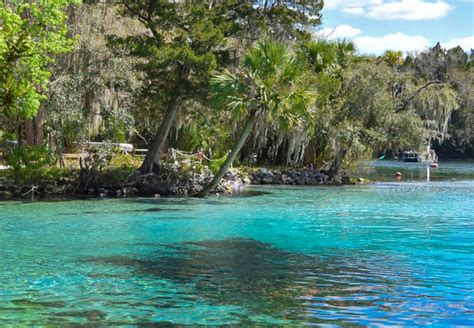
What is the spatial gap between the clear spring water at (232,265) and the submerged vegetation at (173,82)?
12.0 feet

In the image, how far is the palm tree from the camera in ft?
69.8

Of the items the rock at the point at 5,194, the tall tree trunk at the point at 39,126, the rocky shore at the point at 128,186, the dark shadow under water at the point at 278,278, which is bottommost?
the dark shadow under water at the point at 278,278

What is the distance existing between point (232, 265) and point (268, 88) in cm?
1134

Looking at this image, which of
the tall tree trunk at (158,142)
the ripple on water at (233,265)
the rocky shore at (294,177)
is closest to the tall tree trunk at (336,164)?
the rocky shore at (294,177)

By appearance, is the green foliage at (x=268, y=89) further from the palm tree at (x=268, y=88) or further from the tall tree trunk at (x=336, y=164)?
the tall tree trunk at (x=336, y=164)

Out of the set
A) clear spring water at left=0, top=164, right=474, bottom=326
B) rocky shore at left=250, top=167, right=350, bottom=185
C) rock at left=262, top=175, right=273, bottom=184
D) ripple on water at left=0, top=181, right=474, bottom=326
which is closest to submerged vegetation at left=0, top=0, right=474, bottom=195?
rocky shore at left=250, top=167, right=350, bottom=185

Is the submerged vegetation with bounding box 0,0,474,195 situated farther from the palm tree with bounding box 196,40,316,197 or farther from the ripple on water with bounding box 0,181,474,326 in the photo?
the ripple on water with bounding box 0,181,474,326

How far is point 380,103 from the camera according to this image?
3359 cm

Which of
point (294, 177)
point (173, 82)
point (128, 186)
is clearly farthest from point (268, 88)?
point (294, 177)

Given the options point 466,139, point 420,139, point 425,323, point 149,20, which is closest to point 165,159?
point 149,20

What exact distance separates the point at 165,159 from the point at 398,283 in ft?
58.4

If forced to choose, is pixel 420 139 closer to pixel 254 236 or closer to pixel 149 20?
pixel 149 20

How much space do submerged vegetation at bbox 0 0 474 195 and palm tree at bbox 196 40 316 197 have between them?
0.04 meters

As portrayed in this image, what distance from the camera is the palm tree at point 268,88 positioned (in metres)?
21.3
